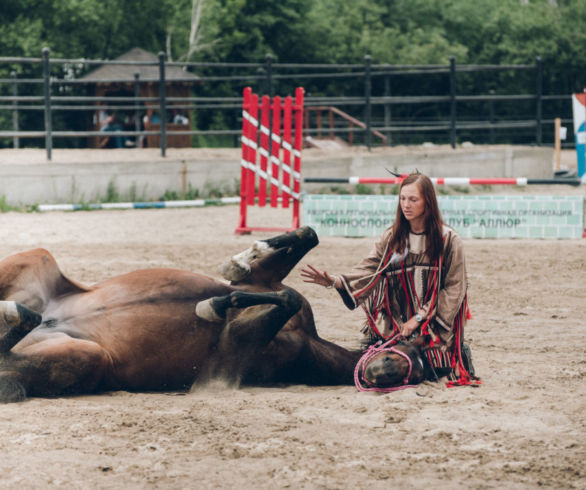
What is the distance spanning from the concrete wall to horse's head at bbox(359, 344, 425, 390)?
33.7 feet

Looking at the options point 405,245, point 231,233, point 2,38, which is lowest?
point 231,233

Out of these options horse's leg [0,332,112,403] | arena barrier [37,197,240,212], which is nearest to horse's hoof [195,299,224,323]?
horse's leg [0,332,112,403]

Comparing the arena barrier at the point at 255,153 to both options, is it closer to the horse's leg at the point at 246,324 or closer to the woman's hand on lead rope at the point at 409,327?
the woman's hand on lead rope at the point at 409,327

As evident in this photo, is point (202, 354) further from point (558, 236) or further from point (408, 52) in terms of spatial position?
point (408, 52)

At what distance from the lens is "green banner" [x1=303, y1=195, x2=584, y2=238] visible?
1067 centimetres

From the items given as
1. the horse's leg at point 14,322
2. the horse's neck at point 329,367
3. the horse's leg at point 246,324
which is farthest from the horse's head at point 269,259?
the horse's leg at point 14,322

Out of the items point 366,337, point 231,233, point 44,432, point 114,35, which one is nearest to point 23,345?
point 44,432

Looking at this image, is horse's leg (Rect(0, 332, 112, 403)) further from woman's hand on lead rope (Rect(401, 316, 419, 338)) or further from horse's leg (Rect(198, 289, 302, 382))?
woman's hand on lead rope (Rect(401, 316, 419, 338))

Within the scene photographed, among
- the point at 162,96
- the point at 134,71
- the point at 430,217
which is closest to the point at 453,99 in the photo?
the point at 162,96

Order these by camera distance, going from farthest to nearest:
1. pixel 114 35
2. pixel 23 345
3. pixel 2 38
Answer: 1. pixel 114 35
2. pixel 2 38
3. pixel 23 345

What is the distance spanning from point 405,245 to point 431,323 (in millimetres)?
416

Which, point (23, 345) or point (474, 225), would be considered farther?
point (474, 225)

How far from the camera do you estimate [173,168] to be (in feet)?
50.1

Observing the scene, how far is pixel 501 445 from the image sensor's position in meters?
3.65
